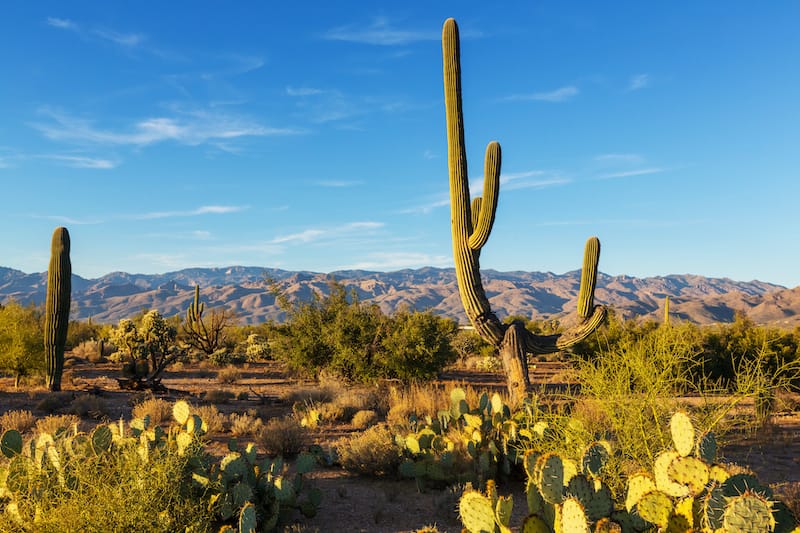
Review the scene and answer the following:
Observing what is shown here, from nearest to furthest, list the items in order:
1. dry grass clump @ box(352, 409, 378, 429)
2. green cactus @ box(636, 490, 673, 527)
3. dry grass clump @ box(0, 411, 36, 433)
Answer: green cactus @ box(636, 490, 673, 527), dry grass clump @ box(0, 411, 36, 433), dry grass clump @ box(352, 409, 378, 429)

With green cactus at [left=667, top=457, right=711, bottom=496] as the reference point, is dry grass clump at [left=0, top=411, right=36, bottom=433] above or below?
below

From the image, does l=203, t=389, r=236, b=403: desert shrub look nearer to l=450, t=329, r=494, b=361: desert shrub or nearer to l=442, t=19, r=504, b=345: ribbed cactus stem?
l=442, t=19, r=504, b=345: ribbed cactus stem

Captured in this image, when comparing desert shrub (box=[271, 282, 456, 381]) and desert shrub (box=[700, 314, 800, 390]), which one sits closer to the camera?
desert shrub (box=[271, 282, 456, 381])

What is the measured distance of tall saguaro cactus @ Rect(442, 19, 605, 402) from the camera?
37.5 ft

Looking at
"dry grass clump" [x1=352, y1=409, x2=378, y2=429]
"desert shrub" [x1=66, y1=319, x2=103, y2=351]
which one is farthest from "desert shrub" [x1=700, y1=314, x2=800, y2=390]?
"desert shrub" [x1=66, y1=319, x2=103, y2=351]

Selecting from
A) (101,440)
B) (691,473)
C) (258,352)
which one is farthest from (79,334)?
(691,473)

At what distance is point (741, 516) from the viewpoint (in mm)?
2859

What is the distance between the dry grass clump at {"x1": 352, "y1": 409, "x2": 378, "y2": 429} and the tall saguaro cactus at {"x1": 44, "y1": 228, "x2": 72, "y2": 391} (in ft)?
27.3

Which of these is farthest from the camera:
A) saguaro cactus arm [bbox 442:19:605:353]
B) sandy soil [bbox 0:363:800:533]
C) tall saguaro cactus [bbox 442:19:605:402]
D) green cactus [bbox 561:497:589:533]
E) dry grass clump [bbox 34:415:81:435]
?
saguaro cactus arm [bbox 442:19:605:353]

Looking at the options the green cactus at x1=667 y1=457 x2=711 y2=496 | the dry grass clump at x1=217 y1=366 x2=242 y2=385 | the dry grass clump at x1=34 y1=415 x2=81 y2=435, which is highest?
the green cactus at x1=667 y1=457 x2=711 y2=496

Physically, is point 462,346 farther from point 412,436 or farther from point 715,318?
point 715,318

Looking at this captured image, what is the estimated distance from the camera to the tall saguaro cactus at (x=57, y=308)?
45.9ft

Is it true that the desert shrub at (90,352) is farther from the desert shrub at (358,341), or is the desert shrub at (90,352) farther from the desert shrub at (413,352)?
the desert shrub at (413,352)

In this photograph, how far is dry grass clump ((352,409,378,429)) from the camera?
10305mm
